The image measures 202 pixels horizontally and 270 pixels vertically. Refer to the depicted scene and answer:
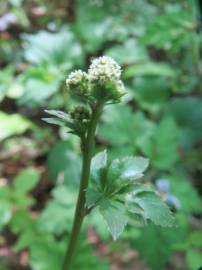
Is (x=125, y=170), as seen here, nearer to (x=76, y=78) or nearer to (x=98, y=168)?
(x=98, y=168)

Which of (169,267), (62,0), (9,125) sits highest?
(62,0)

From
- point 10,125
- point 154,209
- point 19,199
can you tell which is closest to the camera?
point 154,209

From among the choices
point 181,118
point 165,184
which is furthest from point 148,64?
point 165,184

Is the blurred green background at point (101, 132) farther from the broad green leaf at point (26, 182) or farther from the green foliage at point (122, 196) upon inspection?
the green foliage at point (122, 196)

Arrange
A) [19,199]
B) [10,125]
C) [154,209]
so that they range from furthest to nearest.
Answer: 1. [10,125]
2. [19,199]
3. [154,209]

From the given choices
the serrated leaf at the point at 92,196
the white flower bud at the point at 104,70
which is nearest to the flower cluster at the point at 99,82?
the white flower bud at the point at 104,70

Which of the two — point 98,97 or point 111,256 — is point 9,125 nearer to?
point 111,256

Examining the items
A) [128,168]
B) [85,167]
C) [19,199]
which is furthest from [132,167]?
[19,199]
